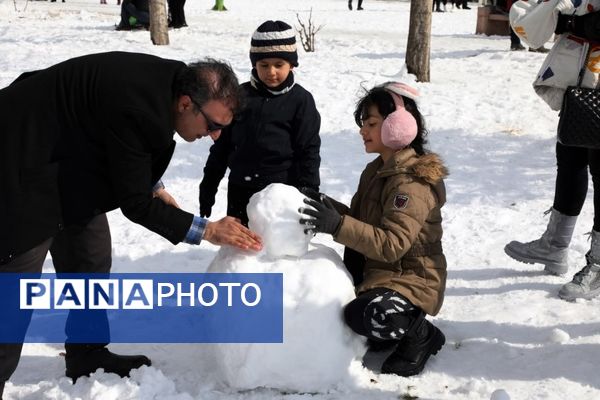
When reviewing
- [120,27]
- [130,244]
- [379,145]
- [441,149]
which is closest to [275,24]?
[379,145]

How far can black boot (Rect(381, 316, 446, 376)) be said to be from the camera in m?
3.31

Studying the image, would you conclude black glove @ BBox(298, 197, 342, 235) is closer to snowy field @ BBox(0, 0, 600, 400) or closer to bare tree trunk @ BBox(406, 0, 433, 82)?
snowy field @ BBox(0, 0, 600, 400)

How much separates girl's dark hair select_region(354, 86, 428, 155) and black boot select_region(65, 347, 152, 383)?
5.46 feet

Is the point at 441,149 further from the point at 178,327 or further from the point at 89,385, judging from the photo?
the point at 89,385

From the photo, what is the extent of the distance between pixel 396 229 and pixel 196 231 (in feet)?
3.03

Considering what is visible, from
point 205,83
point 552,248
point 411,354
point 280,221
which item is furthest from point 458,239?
point 205,83

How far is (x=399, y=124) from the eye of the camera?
318 centimetres

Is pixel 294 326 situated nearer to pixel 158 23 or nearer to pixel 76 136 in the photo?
pixel 76 136

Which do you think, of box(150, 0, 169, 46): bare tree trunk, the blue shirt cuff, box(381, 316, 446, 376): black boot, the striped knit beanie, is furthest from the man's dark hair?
box(150, 0, 169, 46): bare tree trunk

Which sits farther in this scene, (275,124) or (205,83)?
(275,124)

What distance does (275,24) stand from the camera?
149 inches

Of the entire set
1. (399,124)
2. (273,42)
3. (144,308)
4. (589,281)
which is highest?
(273,42)

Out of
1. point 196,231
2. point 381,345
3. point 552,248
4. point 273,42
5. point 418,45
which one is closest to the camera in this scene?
point 196,231

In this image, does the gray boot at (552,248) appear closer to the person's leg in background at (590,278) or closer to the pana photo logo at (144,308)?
the person's leg in background at (590,278)
